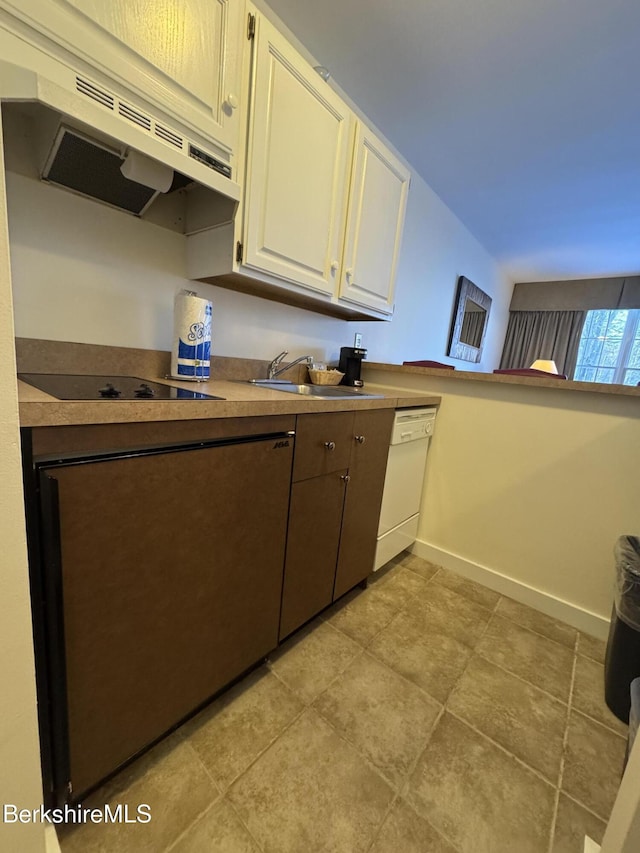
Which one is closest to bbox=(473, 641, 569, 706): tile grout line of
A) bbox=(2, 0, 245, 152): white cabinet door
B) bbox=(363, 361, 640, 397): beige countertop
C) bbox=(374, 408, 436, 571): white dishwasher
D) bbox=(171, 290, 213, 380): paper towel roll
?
bbox=(374, 408, 436, 571): white dishwasher

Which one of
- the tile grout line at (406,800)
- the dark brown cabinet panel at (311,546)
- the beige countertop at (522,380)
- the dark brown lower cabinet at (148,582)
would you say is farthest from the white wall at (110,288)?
the tile grout line at (406,800)

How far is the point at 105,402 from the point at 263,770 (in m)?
1.05

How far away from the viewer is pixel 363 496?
1.46 metres

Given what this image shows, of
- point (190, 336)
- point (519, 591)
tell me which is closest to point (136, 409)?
point (190, 336)

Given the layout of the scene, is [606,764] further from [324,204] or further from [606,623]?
[324,204]

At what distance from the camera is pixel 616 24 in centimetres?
134

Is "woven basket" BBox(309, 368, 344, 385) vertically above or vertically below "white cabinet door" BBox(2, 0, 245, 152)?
below

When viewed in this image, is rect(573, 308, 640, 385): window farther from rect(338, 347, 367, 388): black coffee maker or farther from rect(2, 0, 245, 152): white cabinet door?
rect(2, 0, 245, 152): white cabinet door

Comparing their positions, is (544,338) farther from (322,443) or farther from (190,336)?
(190,336)

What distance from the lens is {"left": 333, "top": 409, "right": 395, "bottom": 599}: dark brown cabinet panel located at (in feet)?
4.45

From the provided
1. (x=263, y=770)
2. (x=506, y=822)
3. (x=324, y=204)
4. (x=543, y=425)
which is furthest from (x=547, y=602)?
(x=324, y=204)

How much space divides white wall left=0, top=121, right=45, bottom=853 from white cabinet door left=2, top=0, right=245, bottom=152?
57cm

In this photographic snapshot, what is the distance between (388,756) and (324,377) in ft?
5.03

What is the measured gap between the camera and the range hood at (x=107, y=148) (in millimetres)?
700
